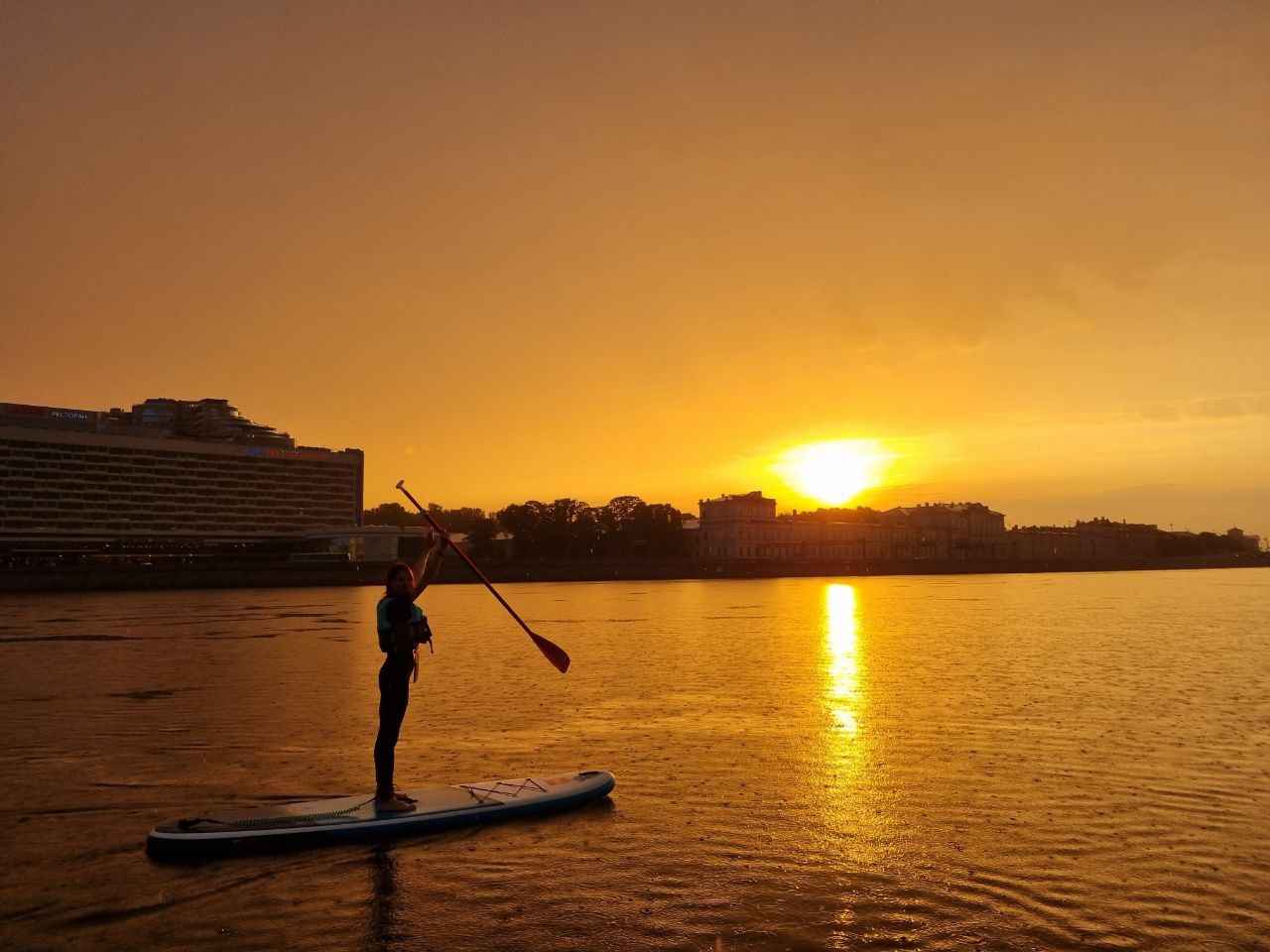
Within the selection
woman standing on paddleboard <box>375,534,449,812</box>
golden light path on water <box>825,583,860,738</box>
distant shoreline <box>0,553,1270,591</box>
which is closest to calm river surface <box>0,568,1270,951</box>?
golden light path on water <box>825,583,860,738</box>

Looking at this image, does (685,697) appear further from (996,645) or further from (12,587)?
(12,587)

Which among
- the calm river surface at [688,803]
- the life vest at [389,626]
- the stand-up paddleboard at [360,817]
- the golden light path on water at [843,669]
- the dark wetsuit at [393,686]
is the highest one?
the life vest at [389,626]

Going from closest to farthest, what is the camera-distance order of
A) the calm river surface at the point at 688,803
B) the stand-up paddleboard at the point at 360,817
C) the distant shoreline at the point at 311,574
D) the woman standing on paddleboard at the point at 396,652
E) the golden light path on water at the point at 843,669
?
the calm river surface at the point at 688,803 < the stand-up paddleboard at the point at 360,817 < the woman standing on paddleboard at the point at 396,652 < the golden light path on water at the point at 843,669 < the distant shoreline at the point at 311,574

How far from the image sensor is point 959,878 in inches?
405

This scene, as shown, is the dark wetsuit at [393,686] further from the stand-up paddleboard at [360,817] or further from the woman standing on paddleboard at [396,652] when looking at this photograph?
the stand-up paddleboard at [360,817]

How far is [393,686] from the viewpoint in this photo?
11.8 meters

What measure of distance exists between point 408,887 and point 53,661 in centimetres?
3022

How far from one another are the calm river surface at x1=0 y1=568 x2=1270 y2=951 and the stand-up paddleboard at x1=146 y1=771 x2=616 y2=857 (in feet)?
0.87

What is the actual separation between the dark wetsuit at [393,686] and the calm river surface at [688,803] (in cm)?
112

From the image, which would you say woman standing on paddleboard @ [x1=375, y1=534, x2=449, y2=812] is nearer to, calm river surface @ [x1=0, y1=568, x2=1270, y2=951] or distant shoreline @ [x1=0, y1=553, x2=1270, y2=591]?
calm river surface @ [x1=0, y1=568, x2=1270, y2=951]

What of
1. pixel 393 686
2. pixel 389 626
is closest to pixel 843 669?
pixel 393 686

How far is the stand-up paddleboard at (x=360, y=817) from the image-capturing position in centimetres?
1102

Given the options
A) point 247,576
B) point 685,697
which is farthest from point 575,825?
point 247,576

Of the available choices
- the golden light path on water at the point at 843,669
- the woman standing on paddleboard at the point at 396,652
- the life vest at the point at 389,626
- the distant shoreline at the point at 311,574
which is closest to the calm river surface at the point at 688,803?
the golden light path on water at the point at 843,669
